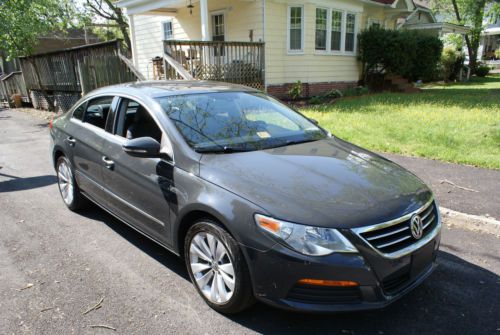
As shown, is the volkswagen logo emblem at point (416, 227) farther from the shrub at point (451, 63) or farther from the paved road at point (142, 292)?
the shrub at point (451, 63)

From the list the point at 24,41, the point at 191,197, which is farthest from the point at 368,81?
the point at 191,197

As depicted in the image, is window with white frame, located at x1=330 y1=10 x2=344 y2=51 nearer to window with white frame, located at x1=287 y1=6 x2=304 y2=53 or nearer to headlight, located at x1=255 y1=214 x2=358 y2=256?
window with white frame, located at x1=287 y1=6 x2=304 y2=53

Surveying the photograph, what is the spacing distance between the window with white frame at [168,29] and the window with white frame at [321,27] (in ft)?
20.9

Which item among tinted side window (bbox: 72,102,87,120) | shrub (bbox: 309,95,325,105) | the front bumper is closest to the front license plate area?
the front bumper

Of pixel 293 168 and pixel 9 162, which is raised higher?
pixel 293 168

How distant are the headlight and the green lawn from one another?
4.68m

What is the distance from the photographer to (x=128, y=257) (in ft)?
12.5

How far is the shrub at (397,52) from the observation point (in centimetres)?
1622

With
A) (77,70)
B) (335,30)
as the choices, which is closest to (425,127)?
(335,30)

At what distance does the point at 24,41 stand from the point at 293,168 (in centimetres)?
1588

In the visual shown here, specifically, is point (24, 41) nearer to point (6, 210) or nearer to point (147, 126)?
point (6, 210)

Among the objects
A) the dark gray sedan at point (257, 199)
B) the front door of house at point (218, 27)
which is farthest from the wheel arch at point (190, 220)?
the front door of house at point (218, 27)

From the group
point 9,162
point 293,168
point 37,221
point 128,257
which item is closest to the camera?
point 293,168

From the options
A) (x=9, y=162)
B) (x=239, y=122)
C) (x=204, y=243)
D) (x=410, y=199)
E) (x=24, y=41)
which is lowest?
(x=9, y=162)
